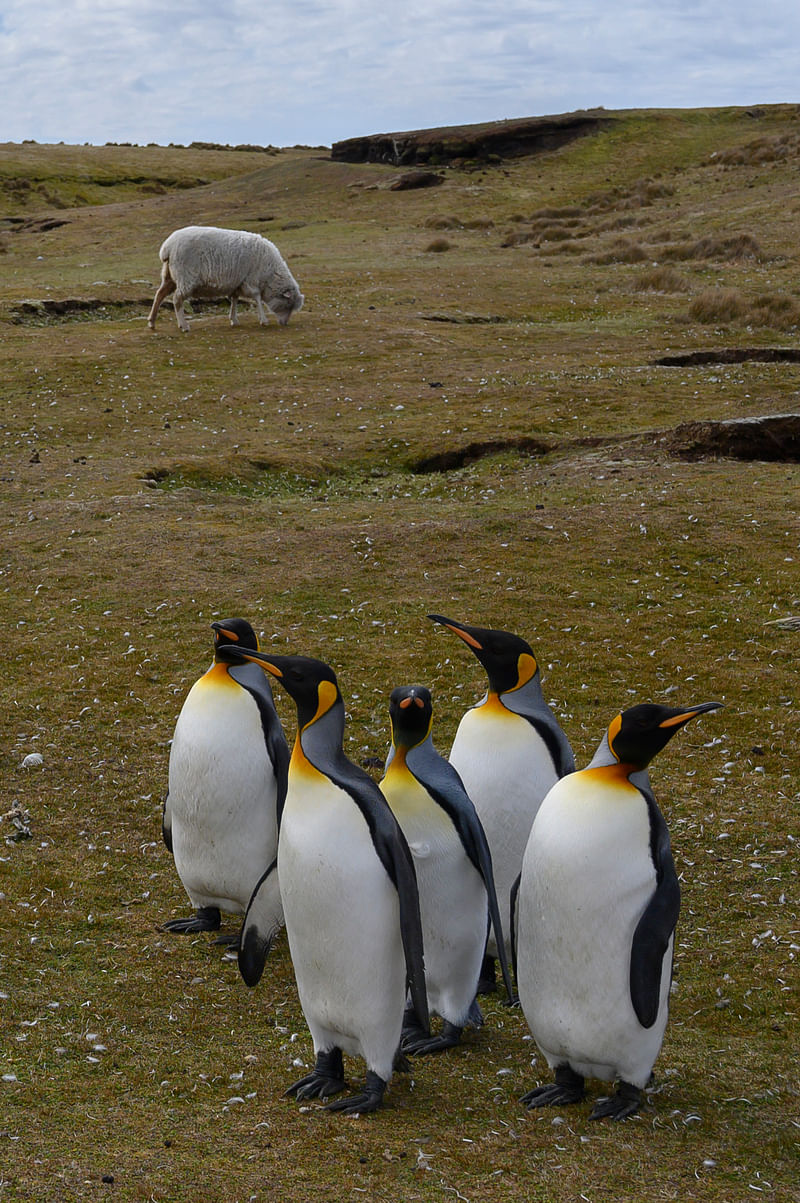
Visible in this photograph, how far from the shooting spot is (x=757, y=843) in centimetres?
658

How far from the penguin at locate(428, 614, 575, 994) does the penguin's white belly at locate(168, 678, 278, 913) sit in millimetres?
999

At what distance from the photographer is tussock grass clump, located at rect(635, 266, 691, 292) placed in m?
25.2

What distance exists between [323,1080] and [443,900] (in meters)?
0.87

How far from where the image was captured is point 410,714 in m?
4.71

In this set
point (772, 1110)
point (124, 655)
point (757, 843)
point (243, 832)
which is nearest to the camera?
point (772, 1110)

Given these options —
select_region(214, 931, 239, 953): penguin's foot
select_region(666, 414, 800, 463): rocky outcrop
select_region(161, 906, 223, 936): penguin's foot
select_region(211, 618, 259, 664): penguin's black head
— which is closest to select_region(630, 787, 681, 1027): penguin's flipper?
select_region(214, 931, 239, 953): penguin's foot

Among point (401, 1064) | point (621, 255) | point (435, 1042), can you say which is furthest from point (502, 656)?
point (621, 255)

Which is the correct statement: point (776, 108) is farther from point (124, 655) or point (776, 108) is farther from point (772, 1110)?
point (772, 1110)

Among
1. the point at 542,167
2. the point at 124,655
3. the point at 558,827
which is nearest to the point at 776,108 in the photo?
the point at 542,167

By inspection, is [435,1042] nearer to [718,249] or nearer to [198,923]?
[198,923]

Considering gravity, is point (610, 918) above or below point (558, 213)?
below

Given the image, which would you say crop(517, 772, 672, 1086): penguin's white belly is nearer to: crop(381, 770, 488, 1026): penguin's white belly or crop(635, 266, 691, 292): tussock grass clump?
crop(381, 770, 488, 1026): penguin's white belly

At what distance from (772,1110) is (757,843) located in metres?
2.52

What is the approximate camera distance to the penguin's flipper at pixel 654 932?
415 centimetres
